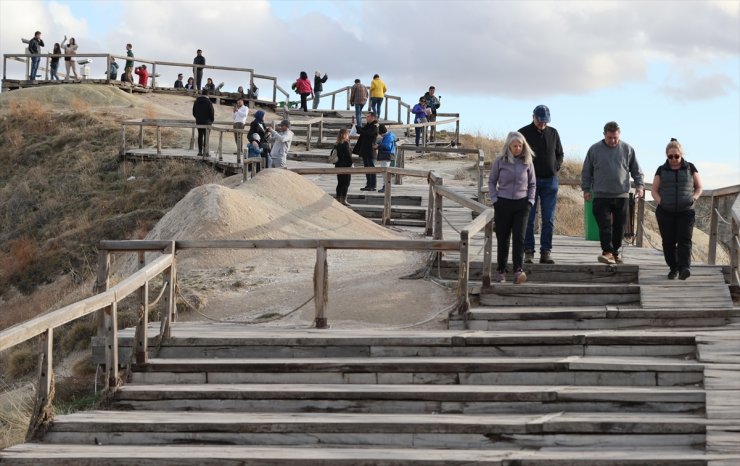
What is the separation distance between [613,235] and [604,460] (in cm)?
613

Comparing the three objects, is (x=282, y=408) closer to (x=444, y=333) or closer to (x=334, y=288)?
(x=444, y=333)

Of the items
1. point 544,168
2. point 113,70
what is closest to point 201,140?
point 113,70

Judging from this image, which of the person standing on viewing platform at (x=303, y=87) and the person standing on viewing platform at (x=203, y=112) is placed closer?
the person standing on viewing platform at (x=203, y=112)

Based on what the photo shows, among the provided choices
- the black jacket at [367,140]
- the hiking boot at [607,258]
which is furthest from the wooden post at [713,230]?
the black jacket at [367,140]

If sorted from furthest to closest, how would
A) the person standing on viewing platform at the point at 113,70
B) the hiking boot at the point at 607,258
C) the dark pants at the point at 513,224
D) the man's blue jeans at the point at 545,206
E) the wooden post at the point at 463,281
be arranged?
1. the person standing on viewing platform at the point at 113,70
2. the man's blue jeans at the point at 545,206
3. the hiking boot at the point at 607,258
4. the dark pants at the point at 513,224
5. the wooden post at the point at 463,281

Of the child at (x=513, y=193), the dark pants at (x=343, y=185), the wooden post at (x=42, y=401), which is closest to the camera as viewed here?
the wooden post at (x=42, y=401)

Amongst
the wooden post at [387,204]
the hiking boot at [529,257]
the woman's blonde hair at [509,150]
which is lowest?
the hiking boot at [529,257]

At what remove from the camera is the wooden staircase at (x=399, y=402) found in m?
9.70

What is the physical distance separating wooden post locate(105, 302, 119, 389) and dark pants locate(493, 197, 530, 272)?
14.5 ft

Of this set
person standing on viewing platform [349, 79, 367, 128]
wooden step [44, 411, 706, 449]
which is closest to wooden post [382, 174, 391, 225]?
wooden step [44, 411, 706, 449]

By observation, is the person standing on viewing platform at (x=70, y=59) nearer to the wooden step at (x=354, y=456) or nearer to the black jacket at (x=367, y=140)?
the black jacket at (x=367, y=140)

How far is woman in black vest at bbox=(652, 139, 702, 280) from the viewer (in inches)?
547

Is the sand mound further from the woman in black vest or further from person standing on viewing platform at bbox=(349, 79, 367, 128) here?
the woman in black vest

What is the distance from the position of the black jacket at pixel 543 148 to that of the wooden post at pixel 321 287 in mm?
3060
